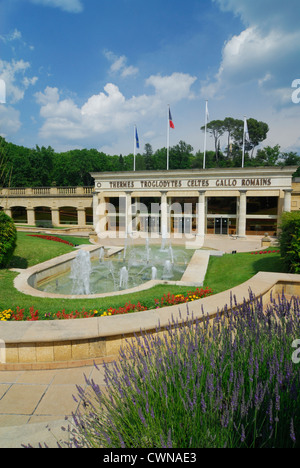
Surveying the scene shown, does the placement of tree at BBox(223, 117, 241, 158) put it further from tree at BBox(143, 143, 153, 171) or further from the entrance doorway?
the entrance doorway

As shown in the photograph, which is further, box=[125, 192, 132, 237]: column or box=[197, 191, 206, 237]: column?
box=[125, 192, 132, 237]: column

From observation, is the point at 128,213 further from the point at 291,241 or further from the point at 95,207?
the point at 291,241

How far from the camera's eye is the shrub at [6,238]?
468 inches

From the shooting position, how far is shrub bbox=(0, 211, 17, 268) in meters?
11.9

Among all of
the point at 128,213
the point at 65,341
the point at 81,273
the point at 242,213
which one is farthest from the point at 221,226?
the point at 65,341

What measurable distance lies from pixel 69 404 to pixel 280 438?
3046 mm

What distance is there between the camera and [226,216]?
35.2 metres

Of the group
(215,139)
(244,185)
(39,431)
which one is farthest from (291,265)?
(215,139)

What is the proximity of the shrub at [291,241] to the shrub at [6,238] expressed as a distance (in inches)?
438

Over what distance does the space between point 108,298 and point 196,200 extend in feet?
→ 101

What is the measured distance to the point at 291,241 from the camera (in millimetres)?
10797

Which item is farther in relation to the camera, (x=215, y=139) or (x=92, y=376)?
(x=215, y=139)

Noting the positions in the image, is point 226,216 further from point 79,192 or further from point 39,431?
point 39,431

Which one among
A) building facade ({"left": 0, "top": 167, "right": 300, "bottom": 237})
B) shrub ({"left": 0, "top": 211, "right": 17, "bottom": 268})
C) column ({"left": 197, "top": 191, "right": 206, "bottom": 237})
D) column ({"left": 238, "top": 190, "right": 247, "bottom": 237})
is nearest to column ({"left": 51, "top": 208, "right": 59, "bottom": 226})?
building facade ({"left": 0, "top": 167, "right": 300, "bottom": 237})
